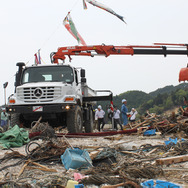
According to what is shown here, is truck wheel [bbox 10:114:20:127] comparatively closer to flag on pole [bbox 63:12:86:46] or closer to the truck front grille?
the truck front grille

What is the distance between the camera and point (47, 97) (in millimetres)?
10398

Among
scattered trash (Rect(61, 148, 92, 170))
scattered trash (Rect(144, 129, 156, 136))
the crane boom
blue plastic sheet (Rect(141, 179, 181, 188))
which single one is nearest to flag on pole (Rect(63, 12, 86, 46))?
the crane boom

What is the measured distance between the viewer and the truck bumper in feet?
33.1

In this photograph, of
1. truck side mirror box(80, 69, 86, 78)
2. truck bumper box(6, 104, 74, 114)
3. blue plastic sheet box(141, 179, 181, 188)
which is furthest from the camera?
truck side mirror box(80, 69, 86, 78)

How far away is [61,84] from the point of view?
34.5 feet

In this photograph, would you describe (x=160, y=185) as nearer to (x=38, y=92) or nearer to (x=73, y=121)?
(x=73, y=121)

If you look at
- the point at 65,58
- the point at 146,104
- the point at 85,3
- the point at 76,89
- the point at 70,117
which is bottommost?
the point at 146,104

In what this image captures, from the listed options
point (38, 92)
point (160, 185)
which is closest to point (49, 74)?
point (38, 92)

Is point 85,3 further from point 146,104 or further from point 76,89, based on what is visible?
point 146,104

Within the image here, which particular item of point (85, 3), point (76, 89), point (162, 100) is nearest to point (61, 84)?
point (76, 89)

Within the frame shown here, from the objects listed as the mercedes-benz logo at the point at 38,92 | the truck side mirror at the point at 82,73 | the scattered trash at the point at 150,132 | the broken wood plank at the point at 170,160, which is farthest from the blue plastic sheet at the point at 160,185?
the truck side mirror at the point at 82,73

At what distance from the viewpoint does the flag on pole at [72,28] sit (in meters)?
14.6

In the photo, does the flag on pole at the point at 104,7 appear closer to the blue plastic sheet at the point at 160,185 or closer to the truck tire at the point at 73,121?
the truck tire at the point at 73,121

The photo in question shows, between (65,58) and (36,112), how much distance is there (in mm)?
3891
